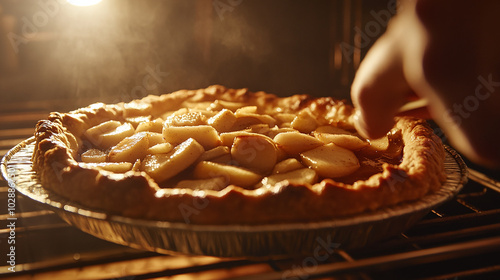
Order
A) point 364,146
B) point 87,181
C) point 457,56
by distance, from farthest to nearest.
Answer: point 364,146, point 87,181, point 457,56

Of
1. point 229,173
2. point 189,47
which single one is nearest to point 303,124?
point 229,173

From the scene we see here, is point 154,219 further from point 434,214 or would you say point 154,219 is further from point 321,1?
point 321,1

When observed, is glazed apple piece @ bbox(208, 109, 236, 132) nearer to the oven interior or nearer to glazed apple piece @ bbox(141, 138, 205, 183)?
glazed apple piece @ bbox(141, 138, 205, 183)

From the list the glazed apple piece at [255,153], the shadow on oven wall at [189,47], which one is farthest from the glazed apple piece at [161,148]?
the shadow on oven wall at [189,47]

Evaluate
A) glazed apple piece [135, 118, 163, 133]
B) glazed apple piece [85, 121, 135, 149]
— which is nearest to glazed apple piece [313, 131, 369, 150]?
glazed apple piece [135, 118, 163, 133]

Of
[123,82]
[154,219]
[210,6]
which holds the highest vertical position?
[210,6]

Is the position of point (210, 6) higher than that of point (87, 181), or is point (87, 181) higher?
point (210, 6)

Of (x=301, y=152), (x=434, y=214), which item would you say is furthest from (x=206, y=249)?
(x=434, y=214)
